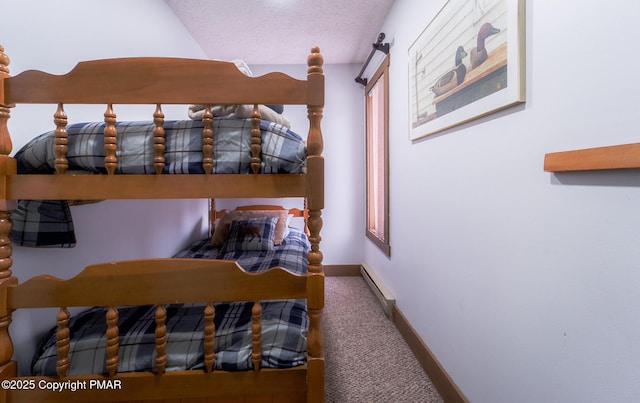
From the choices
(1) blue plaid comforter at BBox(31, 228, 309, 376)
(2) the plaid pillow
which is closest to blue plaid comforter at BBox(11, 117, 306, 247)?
(1) blue plaid comforter at BBox(31, 228, 309, 376)

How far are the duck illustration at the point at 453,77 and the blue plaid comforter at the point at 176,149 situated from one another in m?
0.81

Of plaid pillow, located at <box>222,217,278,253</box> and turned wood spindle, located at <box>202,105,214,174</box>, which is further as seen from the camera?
plaid pillow, located at <box>222,217,278,253</box>

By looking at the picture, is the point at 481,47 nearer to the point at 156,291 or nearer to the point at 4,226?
the point at 156,291

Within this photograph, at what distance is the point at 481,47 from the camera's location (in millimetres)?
1048

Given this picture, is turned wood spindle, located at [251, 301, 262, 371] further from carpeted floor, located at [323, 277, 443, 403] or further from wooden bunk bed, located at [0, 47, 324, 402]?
carpeted floor, located at [323, 277, 443, 403]

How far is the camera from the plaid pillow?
2160 mm

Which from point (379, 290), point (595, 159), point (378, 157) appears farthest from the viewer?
point (378, 157)

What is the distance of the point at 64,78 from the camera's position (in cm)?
81

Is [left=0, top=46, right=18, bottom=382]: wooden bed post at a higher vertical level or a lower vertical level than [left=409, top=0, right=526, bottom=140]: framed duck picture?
lower

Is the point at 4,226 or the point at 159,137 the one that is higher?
the point at 159,137

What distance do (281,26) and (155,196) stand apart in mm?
2013

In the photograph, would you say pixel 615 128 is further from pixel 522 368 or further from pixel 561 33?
pixel 522 368

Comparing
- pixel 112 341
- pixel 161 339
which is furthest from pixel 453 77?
pixel 112 341

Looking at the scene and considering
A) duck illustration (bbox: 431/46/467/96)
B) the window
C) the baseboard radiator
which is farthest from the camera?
the window
